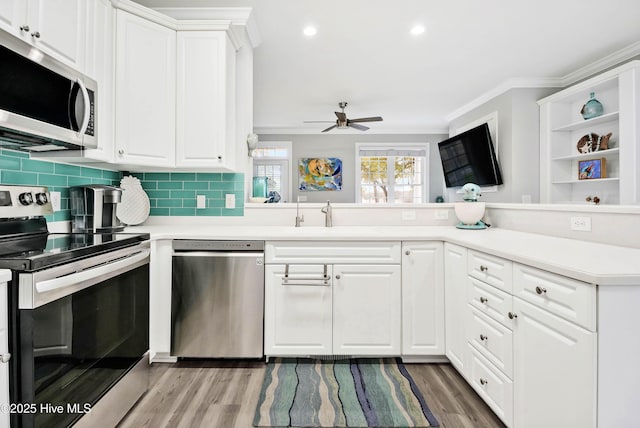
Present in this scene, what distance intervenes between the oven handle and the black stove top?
56 mm

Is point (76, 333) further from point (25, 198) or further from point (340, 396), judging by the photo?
point (340, 396)

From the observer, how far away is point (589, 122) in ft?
11.8

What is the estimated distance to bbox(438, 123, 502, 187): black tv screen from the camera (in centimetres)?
461

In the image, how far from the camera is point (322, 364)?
2.05 metres

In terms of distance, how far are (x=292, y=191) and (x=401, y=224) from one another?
15.2 feet

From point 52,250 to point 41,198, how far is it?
28.1 inches

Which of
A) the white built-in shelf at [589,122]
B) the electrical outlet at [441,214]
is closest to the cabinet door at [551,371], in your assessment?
the electrical outlet at [441,214]

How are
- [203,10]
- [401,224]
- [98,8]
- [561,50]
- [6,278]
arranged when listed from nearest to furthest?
[6,278] → [98,8] → [203,10] → [401,224] → [561,50]

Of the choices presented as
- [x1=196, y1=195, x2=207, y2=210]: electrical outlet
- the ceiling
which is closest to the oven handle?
[x1=196, y1=195, x2=207, y2=210]: electrical outlet

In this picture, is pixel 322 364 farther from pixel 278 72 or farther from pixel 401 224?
pixel 278 72

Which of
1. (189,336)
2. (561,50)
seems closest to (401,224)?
(189,336)

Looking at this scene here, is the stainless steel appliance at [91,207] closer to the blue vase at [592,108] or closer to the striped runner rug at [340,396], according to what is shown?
the striped runner rug at [340,396]

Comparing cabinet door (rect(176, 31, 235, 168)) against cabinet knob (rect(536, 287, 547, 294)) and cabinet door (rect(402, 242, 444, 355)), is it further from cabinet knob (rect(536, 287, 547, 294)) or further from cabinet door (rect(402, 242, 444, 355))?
cabinet knob (rect(536, 287, 547, 294))

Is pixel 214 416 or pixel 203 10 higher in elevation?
pixel 203 10
